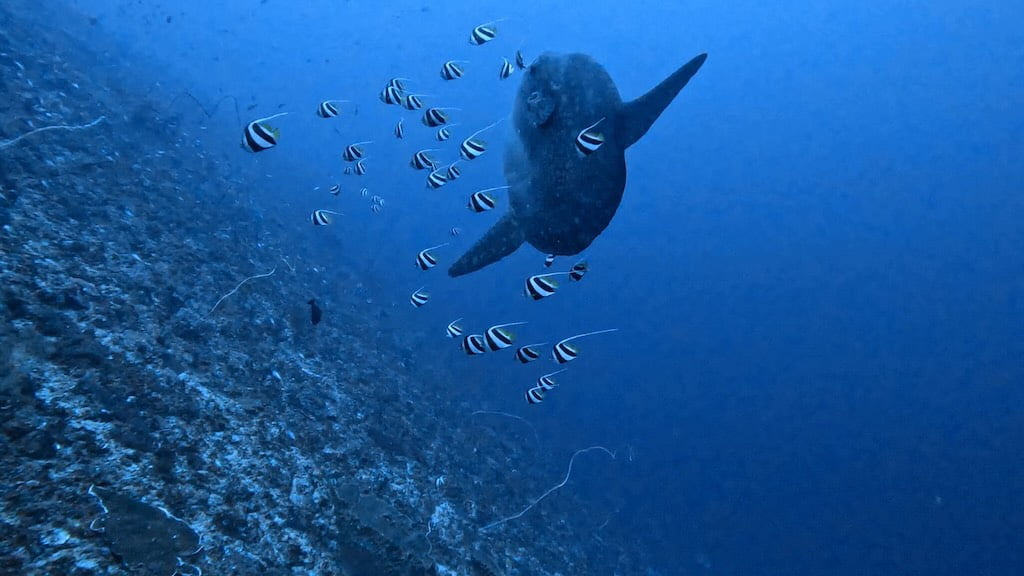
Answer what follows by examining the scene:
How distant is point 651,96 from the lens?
392cm

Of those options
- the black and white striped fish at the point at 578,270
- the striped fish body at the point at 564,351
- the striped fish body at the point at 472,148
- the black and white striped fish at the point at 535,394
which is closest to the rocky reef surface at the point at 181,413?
the black and white striped fish at the point at 535,394

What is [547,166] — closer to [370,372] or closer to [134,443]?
[134,443]

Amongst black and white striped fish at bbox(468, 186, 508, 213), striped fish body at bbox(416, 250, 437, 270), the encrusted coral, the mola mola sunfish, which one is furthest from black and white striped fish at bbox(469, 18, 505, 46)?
the encrusted coral

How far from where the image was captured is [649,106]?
153 inches

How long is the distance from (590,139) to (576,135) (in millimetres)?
266

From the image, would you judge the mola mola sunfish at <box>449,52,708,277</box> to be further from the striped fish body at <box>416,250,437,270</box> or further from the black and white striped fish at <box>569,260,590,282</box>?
the striped fish body at <box>416,250,437,270</box>

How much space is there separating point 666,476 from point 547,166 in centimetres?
2380

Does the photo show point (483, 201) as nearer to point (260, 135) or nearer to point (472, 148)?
point (472, 148)

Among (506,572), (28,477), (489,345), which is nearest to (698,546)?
(506,572)

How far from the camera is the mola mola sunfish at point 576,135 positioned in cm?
393

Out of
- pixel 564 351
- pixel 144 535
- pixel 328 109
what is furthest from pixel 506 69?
pixel 144 535

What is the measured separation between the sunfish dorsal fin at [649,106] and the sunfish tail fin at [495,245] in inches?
55.5

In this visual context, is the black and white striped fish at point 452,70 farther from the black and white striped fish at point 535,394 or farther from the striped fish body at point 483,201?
the black and white striped fish at point 535,394

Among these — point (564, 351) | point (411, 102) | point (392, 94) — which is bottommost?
point (564, 351)
